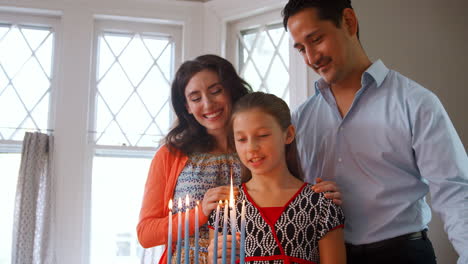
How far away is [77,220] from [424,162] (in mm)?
2075

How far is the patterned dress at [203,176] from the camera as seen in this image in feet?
5.34

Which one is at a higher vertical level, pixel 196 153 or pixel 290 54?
pixel 290 54

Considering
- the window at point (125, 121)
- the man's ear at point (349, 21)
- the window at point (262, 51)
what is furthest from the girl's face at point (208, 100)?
the window at point (125, 121)

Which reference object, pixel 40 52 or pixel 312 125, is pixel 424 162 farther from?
pixel 40 52

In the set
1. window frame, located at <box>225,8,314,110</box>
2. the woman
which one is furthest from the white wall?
the woman

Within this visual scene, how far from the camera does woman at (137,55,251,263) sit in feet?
5.40

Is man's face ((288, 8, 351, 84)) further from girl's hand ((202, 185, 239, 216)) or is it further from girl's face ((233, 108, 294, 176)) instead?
girl's hand ((202, 185, 239, 216))

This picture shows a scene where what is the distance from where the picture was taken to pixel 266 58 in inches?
117

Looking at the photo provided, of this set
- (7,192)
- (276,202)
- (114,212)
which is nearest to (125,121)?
(114,212)

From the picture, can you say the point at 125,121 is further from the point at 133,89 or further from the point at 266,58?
the point at 266,58

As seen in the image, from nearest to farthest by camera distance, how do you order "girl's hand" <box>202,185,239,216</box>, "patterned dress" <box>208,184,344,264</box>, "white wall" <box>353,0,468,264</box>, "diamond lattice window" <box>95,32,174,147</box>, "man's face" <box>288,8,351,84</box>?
"patterned dress" <box>208,184,344,264</box> → "girl's hand" <box>202,185,239,216</box> → "man's face" <box>288,8,351,84</box> → "white wall" <box>353,0,468,264</box> → "diamond lattice window" <box>95,32,174,147</box>

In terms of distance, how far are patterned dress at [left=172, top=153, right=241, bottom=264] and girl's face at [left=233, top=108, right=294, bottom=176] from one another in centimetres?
28

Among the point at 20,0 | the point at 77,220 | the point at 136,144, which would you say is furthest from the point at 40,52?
the point at 77,220

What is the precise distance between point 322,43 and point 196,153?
608 mm
